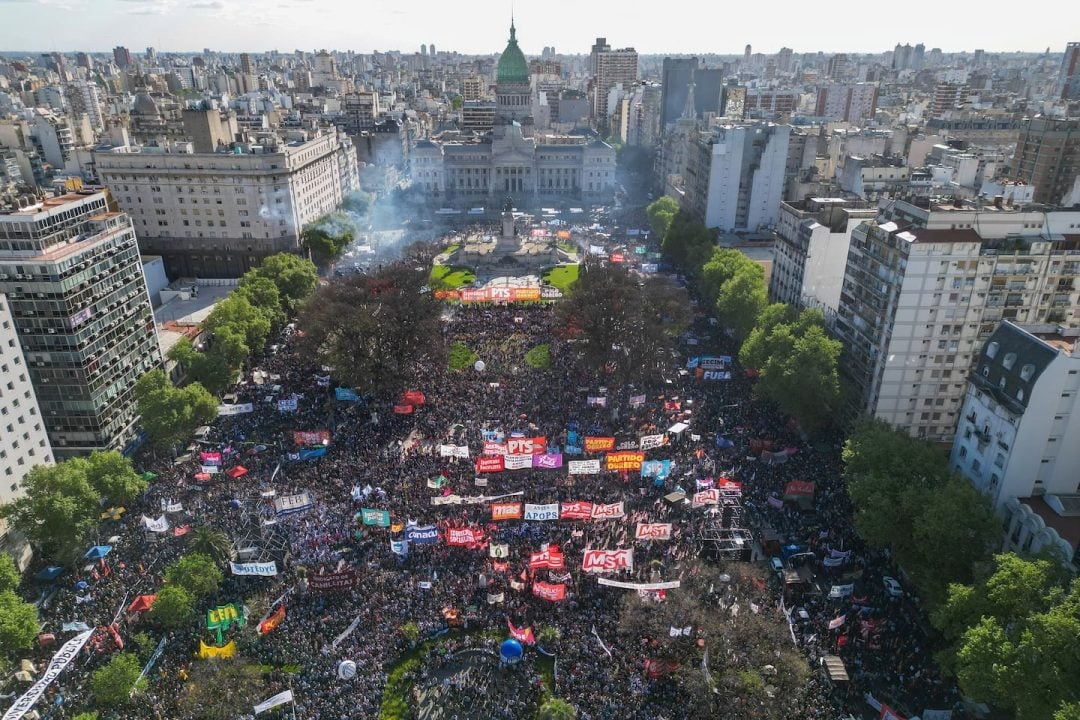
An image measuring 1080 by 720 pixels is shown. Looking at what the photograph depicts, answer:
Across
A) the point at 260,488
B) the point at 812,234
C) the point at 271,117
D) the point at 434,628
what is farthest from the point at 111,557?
the point at 271,117

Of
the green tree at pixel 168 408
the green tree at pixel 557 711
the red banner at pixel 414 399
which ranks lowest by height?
the red banner at pixel 414 399

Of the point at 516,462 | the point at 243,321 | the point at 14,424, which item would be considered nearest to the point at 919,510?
the point at 516,462

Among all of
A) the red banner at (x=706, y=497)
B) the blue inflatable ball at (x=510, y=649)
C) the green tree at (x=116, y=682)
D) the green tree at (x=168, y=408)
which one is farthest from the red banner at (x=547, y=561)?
the green tree at (x=168, y=408)

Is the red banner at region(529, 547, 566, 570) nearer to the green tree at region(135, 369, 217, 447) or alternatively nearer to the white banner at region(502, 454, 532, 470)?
the white banner at region(502, 454, 532, 470)

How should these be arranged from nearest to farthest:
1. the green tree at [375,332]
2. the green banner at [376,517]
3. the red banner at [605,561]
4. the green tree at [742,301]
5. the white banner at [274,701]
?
the white banner at [274,701]
the red banner at [605,561]
the green banner at [376,517]
the green tree at [375,332]
the green tree at [742,301]

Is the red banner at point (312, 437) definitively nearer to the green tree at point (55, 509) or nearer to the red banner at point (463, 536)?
the green tree at point (55, 509)

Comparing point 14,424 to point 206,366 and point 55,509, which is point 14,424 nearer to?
point 55,509

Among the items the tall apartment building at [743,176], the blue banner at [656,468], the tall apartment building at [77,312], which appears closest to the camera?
the tall apartment building at [77,312]
